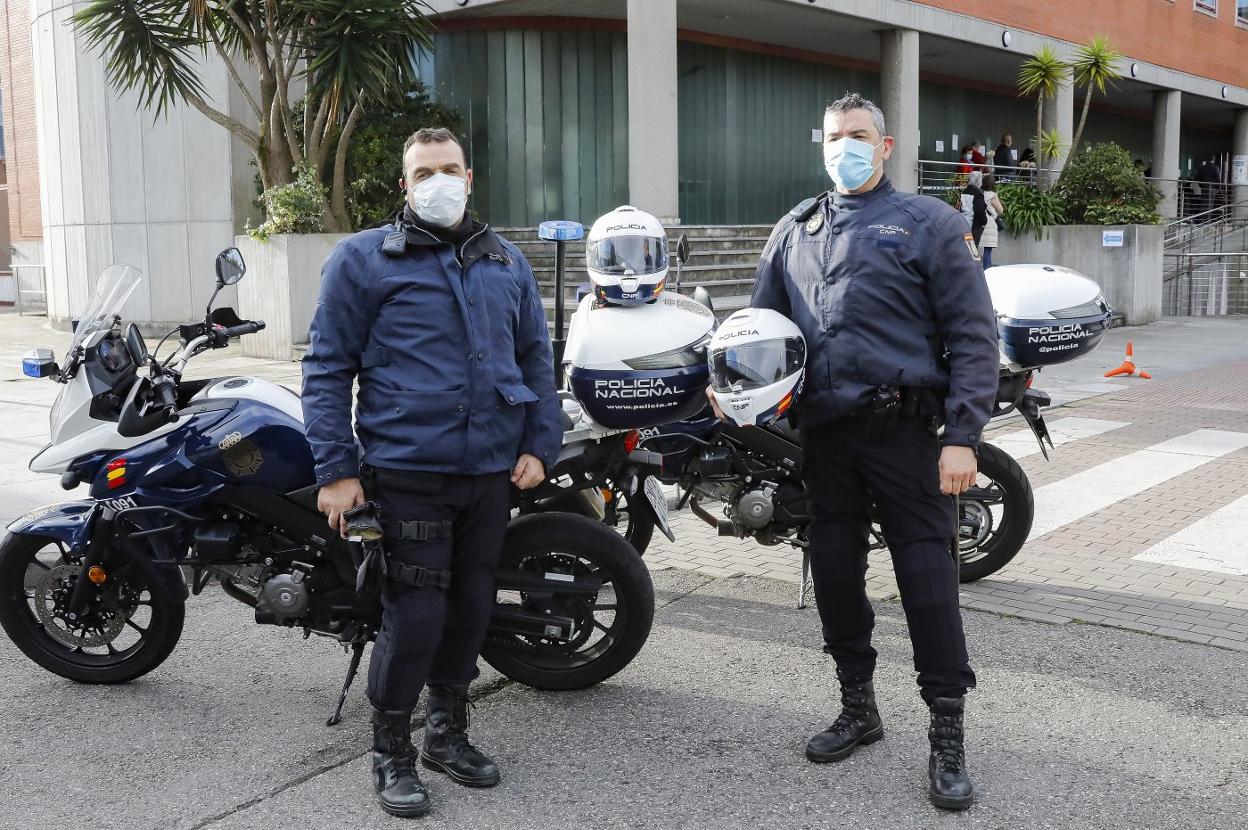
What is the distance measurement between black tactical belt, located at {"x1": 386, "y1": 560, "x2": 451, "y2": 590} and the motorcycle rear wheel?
1250 mm

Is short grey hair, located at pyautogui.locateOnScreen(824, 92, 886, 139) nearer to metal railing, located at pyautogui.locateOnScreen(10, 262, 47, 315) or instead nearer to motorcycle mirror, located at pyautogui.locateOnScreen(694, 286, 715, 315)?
motorcycle mirror, located at pyautogui.locateOnScreen(694, 286, 715, 315)

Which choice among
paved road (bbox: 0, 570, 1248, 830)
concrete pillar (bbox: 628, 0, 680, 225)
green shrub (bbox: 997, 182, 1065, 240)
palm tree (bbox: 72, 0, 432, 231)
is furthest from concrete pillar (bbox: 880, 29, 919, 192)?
paved road (bbox: 0, 570, 1248, 830)

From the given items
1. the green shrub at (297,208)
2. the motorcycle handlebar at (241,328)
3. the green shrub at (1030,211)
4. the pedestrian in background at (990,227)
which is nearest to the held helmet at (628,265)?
the motorcycle handlebar at (241,328)

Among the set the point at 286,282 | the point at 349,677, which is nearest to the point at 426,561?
the point at 349,677

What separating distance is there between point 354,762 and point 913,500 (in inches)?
73.3

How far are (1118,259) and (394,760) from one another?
17.1 m

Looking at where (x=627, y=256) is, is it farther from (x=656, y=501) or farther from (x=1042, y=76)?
(x=1042, y=76)

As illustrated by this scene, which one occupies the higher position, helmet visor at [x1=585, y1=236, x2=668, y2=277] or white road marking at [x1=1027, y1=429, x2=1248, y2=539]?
helmet visor at [x1=585, y1=236, x2=668, y2=277]

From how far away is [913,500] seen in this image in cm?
358

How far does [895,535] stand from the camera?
11.9ft

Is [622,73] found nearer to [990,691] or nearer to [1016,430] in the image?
[1016,430]

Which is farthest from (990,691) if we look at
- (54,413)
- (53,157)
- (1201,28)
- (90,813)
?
(1201,28)

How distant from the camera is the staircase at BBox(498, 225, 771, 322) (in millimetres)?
15656

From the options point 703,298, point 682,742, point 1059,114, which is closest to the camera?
point 682,742
